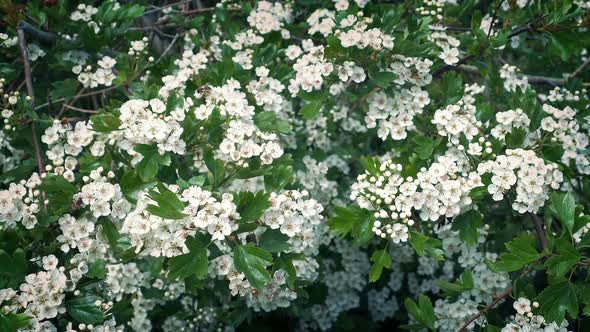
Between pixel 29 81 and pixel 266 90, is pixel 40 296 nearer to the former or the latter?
pixel 29 81

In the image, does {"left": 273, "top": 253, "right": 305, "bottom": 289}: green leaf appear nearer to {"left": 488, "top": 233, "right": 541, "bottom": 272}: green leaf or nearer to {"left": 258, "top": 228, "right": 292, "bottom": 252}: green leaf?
{"left": 258, "top": 228, "right": 292, "bottom": 252}: green leaf

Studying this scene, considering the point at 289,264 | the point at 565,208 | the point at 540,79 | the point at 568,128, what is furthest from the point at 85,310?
the point at 540,79

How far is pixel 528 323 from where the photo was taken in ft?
9.00

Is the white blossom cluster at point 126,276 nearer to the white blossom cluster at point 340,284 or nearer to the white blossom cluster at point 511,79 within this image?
the white blossom cluster at point 340,284

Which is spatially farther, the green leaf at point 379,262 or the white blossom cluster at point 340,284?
the white blossom cluster at point 340,284

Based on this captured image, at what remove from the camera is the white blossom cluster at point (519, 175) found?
107 inches

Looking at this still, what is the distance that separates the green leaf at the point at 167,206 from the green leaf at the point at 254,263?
0.30m

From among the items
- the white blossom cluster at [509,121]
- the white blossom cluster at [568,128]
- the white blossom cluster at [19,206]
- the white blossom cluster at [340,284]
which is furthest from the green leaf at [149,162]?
the white blossom cluster at [340,284]

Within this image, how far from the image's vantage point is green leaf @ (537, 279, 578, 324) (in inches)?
103

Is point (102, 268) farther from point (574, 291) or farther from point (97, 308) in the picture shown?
point (574, 291)

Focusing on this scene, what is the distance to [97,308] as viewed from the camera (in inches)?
105

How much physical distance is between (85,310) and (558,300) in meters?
2.01

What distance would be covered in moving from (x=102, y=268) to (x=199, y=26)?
5.78ft

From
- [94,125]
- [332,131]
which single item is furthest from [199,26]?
[94,125]
